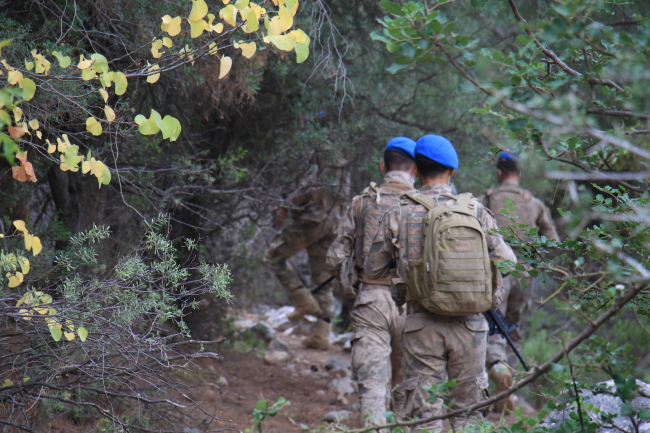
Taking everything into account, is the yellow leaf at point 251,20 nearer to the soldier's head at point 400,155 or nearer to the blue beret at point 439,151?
the blue beret at point 439,151

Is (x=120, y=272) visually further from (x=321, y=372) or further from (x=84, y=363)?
(x=321, y=372)

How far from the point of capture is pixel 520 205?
5395 mm

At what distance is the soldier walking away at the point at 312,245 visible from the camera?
6457 mm

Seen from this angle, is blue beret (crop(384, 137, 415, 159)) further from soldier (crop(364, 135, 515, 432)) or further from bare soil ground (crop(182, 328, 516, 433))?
bare soil ground (crop(182, 328, 516, 433))

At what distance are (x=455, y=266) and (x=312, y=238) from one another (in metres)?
4.24

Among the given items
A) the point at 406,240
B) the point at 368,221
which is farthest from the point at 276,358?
the point at 406,240

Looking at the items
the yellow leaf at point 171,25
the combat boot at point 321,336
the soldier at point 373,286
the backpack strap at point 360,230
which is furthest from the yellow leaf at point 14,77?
the combat boot at point 321,336

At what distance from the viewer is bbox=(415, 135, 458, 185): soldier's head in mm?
3254

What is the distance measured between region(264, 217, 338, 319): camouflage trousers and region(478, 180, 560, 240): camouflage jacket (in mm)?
2086

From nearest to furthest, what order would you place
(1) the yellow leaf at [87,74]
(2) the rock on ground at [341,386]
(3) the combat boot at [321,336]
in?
(1) the yellow leaf at [87,74] < (2) the rock on ground at [341,386] < (3) the combat boot at [321,336]

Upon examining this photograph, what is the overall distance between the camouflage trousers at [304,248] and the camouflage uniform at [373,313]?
2708 millimetres

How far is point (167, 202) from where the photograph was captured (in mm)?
4383

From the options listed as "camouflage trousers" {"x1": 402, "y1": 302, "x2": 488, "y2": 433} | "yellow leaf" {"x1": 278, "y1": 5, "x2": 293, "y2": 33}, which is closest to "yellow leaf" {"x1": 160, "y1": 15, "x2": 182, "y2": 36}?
"yellow leaf" {"x1": 278, "y1": 5, "x2": 293, "y2": 33}

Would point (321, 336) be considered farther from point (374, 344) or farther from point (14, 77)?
point (14, 77)
